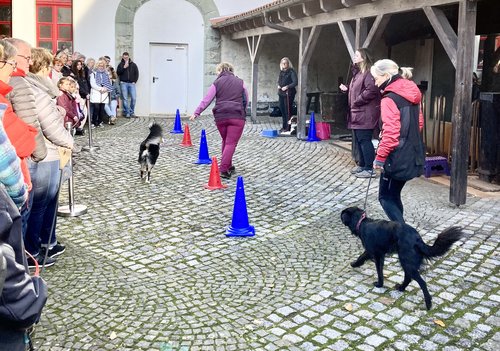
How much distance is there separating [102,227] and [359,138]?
4125 millimetres

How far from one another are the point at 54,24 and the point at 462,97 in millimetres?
13688

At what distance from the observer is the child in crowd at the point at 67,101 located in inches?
334

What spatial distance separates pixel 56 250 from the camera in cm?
548

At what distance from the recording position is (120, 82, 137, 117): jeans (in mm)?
17453

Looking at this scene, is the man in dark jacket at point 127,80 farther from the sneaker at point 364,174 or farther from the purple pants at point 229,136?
the sneaker at point 364,174

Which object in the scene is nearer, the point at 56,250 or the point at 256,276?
the point at 256,276

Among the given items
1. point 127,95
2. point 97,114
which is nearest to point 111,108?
point 97,114

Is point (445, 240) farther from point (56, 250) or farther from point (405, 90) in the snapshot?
point (56, 250)

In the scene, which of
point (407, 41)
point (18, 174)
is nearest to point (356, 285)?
point (18, 174)

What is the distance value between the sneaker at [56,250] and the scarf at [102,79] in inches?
386

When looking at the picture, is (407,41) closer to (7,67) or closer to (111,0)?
(111,0)

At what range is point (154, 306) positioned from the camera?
14.3ft

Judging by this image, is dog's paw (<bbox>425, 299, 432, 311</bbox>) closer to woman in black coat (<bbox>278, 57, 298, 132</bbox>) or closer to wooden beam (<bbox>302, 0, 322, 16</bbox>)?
wooden beam (<bbox>302, 0, 322, 16</bbox>)

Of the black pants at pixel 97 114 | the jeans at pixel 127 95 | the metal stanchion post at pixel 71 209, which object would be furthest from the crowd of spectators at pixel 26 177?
the jeans at pixel 127 95
